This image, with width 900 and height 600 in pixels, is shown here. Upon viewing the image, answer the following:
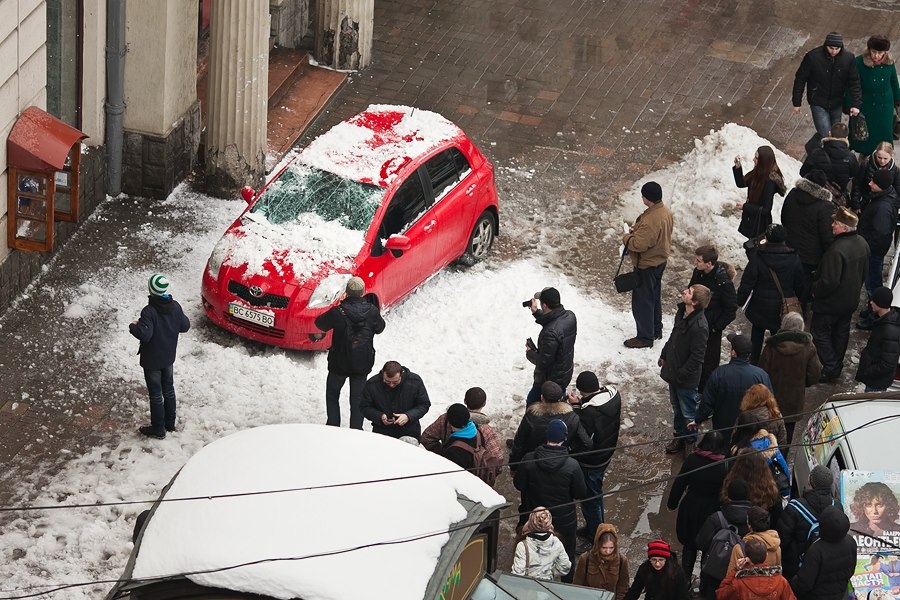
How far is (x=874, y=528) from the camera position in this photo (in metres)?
10.5

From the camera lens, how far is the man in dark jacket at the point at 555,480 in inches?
420

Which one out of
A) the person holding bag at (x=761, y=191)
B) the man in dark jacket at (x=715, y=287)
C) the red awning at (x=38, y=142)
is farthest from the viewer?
the person holding bag at (x=761, y=191)

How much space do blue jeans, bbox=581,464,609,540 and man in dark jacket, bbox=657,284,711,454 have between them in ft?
3.41

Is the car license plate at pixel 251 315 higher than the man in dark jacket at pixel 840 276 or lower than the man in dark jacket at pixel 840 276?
lower

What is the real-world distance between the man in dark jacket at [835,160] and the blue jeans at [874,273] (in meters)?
0.75

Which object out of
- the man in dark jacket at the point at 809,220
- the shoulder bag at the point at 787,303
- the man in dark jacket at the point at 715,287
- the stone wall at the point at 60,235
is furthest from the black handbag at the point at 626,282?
the stone wall at the point at 60,235

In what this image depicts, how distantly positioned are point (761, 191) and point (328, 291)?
4600 mm

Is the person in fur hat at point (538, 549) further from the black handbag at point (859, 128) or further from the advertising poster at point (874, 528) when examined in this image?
the black handbag at point (859, 128)

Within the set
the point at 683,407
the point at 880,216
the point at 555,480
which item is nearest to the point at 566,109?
the point at 880,216

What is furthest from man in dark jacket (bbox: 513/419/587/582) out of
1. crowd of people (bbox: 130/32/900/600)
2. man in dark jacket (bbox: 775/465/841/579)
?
man in dark jacket (bbox: 775/465/841/579)

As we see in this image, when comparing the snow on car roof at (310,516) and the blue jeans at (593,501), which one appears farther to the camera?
the blue jeans at (593,501)

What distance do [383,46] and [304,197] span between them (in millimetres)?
6780

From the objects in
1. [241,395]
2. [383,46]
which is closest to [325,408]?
[241,395]

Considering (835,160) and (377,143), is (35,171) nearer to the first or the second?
(377,143)
